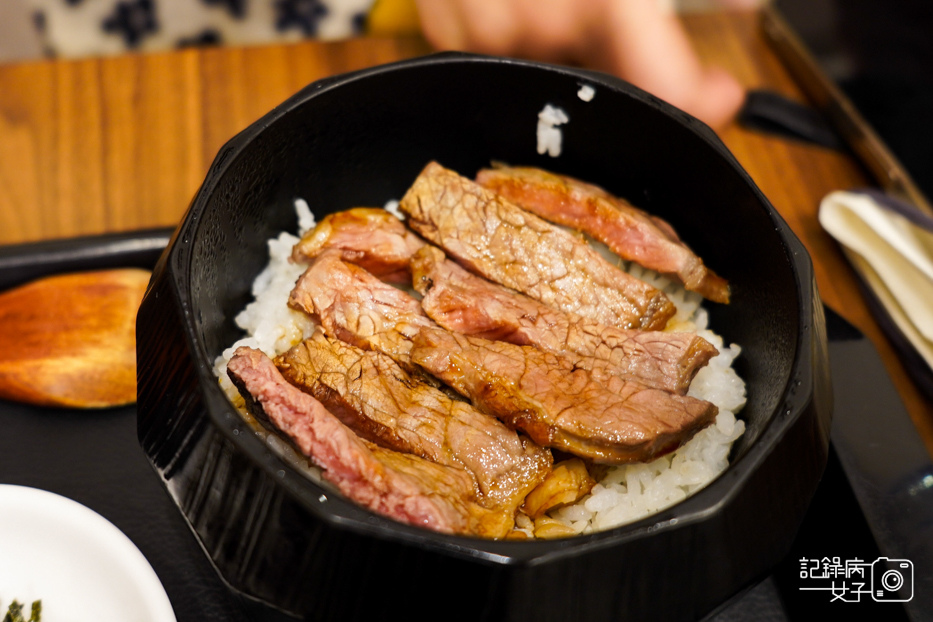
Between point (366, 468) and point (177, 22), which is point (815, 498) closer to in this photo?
point (366, 468)

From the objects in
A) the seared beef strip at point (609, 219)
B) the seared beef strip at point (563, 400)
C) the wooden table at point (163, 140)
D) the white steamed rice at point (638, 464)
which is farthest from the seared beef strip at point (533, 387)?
the wooden table at point (163, 140)

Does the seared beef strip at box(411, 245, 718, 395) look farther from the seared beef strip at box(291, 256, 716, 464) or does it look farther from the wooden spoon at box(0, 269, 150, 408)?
the wooden spoon at box(0, 269, 150, 408)

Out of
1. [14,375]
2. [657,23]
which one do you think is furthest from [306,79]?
[14,375]

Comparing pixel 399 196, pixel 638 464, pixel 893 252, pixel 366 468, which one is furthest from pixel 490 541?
pixel 893 252

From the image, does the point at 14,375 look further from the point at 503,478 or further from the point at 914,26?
the point at 914,26

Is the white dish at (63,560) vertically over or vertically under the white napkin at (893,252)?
under

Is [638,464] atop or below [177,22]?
below

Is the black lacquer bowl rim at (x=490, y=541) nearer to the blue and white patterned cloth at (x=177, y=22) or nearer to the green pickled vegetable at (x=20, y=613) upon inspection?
the green pickled vegetable at (x=20, y=613)
